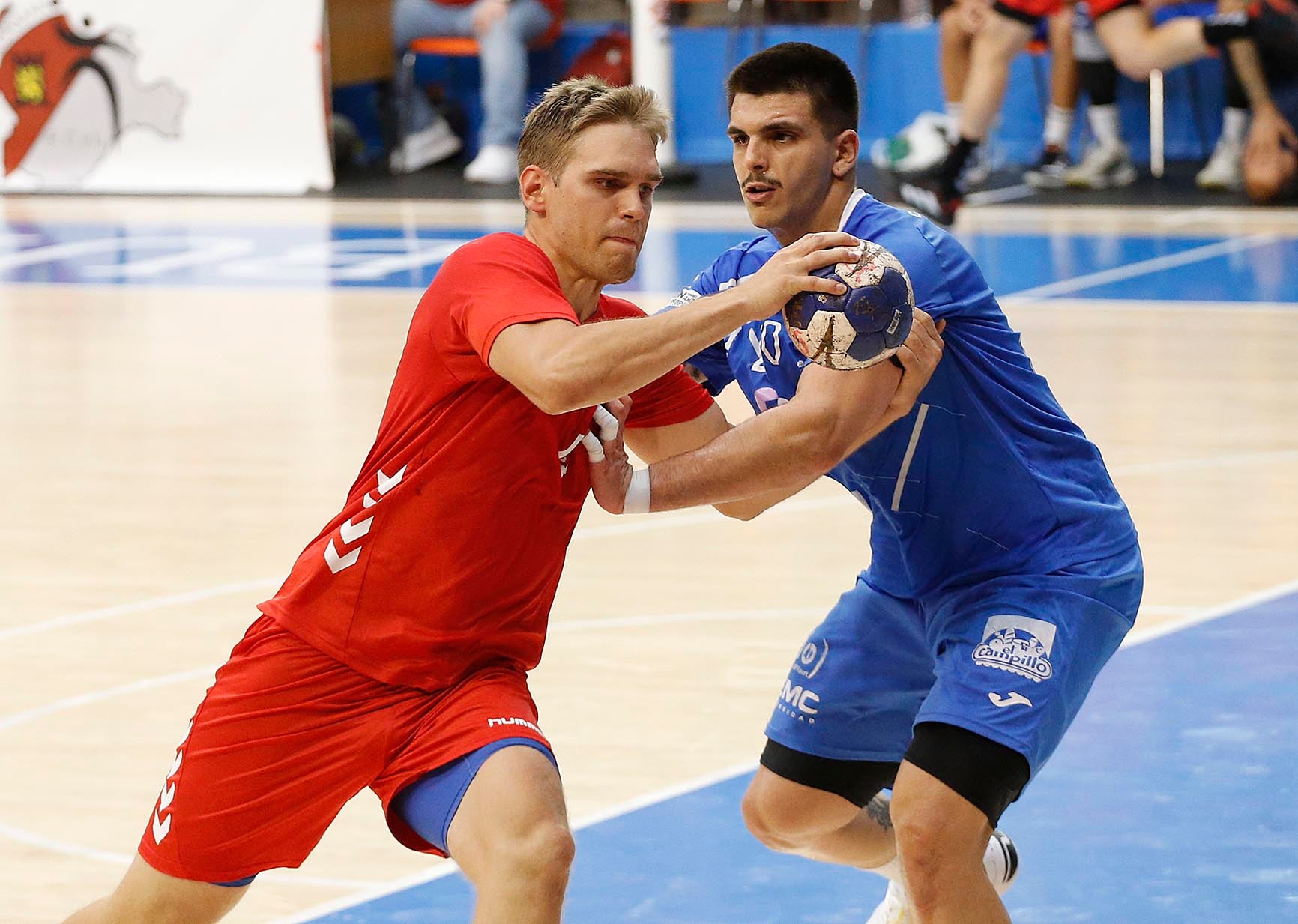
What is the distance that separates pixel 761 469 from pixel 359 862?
1549 millimetres

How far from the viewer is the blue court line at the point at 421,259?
11.8m

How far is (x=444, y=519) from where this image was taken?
3.47 metres

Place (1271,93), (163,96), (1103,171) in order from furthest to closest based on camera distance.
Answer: (163,96) < (1103,171) < (1271,93)

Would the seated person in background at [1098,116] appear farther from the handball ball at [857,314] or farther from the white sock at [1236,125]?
the handball ball at [857,314]

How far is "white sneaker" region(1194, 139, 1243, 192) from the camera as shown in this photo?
14719 millimetres

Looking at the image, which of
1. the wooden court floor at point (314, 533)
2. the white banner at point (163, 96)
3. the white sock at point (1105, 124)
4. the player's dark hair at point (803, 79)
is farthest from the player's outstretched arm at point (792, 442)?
the white banner at point (163, 96)

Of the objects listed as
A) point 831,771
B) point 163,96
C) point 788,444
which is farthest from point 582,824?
point 163,96

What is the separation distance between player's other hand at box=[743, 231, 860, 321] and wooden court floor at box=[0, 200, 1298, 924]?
182cm

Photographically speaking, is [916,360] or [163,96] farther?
[163,96]

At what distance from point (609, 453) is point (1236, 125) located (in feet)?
39.1

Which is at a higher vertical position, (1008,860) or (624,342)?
(624,342)

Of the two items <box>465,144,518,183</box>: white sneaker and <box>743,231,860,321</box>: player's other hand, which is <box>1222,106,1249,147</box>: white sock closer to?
<box>465,144,518,183</box>: white sneaker

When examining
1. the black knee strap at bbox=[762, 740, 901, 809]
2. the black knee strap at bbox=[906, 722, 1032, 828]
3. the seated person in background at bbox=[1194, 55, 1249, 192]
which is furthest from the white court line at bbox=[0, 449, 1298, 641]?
the seated person in background at bbox=[1194, 55, 1249, 192]

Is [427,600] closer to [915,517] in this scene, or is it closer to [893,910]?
[915,517]
